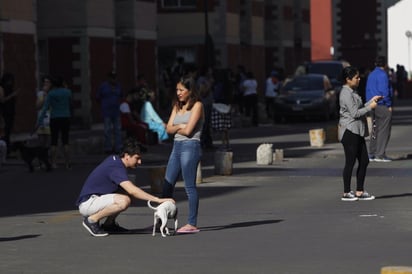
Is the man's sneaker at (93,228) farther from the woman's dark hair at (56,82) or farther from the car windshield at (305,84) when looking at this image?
the car windshield at (305,84)

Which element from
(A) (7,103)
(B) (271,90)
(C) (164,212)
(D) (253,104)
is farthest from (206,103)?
(B) (271,90)

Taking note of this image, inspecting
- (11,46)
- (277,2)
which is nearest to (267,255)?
(11,46)

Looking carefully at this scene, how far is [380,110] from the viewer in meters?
25.1

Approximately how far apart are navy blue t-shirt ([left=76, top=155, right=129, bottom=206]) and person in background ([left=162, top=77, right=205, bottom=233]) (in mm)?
701

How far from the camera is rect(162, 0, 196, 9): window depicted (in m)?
59.4

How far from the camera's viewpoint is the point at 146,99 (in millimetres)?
31250

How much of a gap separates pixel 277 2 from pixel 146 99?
134ft

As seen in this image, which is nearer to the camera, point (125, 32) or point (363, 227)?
point (363, 227)

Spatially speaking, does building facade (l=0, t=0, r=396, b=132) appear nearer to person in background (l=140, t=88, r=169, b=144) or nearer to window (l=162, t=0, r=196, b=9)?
window (l=162, t=0, r=196, b=9)

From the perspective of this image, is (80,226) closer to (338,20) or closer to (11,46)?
(11,46)

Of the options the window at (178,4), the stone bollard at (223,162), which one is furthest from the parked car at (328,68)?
the stone bollard at (223,162)

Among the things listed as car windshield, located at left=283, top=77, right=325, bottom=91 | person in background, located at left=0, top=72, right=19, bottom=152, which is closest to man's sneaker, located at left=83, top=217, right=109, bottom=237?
person in background, located at left=0, top=72, right=19, bottom=152

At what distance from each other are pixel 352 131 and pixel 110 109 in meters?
12.1

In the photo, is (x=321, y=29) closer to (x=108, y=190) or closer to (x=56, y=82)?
(x=56, y=82)
